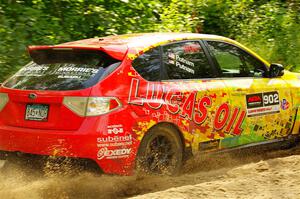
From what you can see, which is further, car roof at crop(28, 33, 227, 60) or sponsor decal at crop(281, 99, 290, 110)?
sponsor decal at crop(281, 99, 290, 110)

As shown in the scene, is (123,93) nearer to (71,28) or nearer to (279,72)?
(279,72)

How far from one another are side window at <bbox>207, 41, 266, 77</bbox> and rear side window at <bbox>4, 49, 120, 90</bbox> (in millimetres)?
1672

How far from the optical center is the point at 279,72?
741 cm

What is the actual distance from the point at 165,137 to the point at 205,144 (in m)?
0.65

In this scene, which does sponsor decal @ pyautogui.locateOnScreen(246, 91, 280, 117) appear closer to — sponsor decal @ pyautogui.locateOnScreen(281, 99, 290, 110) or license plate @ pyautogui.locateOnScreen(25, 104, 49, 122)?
sponsor decal @ pyautogui.locateOnScreen(281, 99, 290, 110)

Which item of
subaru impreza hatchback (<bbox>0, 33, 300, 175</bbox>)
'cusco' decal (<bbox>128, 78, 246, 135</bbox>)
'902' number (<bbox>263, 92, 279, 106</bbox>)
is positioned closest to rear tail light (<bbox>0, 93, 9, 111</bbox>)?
subaru impreza hatchback (<bbox>0, 33, 300, 175</bbox>)

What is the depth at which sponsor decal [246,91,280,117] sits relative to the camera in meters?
6.91

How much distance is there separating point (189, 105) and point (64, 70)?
55.1 inches

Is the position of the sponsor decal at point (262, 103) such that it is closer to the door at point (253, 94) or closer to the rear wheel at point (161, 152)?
the door at point (253, 94)

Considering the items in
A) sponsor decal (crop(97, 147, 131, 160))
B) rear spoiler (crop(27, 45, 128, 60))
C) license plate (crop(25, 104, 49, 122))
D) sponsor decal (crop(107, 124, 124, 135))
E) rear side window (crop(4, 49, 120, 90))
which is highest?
rear spoiler (crop(27, 45, 128, 60))

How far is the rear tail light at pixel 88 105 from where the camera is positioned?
5328 millimetres

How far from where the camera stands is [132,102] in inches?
219

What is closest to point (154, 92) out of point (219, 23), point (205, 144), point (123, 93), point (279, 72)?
point (123, 93)

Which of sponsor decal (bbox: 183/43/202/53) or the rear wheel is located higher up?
sponsor decal (bbox: 183/43/202/53)
